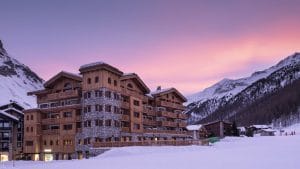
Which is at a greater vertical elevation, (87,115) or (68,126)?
(87,115)

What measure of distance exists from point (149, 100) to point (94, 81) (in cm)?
2346

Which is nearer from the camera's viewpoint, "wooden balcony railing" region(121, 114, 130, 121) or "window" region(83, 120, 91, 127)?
"window" region(83, 120, 91, 127)

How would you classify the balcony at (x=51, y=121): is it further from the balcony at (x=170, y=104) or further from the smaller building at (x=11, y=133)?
the balcony at (x=170, y=104)

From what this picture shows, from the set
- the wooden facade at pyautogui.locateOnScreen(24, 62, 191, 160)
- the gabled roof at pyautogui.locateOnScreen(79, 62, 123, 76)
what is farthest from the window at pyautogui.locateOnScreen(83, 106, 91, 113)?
the gabled roof at pyautogui.locateOnScreen(79, 62, 123, 76)

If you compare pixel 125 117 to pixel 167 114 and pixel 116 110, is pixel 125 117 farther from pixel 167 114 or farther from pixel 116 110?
pixel 167 114

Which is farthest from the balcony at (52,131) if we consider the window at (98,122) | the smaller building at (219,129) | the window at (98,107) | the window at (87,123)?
the smaller building at (219,129)

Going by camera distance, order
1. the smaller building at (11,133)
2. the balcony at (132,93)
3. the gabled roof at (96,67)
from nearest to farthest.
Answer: the gabled roof at (96,67)
the balcony at (132,93)
the smaller building at (11,133)

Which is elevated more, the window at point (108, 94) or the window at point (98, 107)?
the window at point (108, 94)

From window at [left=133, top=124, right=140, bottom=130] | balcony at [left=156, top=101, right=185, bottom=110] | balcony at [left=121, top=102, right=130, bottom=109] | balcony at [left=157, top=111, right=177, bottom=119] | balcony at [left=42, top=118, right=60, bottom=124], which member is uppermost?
balcony at [left=156, top=101, right=185, bottom=110]

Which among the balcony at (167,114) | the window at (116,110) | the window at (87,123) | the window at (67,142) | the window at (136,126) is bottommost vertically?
the window at (67,142)

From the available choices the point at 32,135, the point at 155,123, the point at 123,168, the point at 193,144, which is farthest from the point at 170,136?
the point at 123,168

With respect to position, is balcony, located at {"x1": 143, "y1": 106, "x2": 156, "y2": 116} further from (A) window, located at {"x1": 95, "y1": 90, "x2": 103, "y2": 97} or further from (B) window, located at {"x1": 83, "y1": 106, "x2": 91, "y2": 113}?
(A) window, located at {"x1": 95, "y1": 90, "x2": 103, "y2": 97}

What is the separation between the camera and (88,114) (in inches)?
2798

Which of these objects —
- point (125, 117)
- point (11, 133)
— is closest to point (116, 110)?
point (125, 117)
